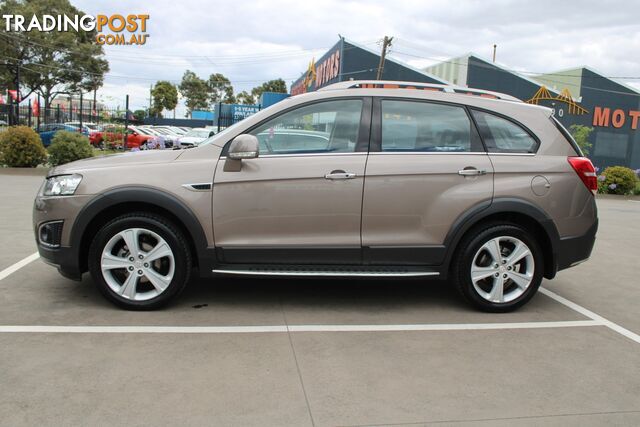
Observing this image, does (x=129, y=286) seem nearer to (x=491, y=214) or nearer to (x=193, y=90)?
(x=491, y=214)

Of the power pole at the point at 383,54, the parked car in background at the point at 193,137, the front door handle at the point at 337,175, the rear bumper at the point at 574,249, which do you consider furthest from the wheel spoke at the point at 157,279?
the power pole at the point at 383,54

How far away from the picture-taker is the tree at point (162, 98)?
7481 cm

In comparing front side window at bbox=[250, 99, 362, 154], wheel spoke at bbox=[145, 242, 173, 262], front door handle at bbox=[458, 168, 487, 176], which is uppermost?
front side window at bbox=[250, 99, 362, 154]

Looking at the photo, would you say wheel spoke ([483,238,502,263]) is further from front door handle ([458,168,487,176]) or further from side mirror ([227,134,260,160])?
side mirror ([227,134,260,160])

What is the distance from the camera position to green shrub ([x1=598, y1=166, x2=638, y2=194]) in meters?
17.8

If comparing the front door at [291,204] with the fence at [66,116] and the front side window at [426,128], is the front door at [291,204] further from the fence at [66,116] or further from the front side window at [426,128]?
the fence at [66,116]

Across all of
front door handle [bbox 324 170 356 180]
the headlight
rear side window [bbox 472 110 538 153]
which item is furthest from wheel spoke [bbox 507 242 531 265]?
the headlight

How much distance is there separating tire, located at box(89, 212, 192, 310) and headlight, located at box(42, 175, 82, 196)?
1.34 feet

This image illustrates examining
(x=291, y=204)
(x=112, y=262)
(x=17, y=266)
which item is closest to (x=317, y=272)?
(x=291, y=204)

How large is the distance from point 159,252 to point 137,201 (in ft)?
1.41

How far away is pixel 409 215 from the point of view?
4.48m

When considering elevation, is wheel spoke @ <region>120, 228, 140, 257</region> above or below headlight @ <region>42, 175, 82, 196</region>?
below

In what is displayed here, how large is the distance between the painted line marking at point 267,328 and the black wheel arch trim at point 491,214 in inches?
21.5

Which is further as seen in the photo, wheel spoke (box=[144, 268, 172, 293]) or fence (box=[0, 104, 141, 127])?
fence (box=[0, 104, 141, 127])
